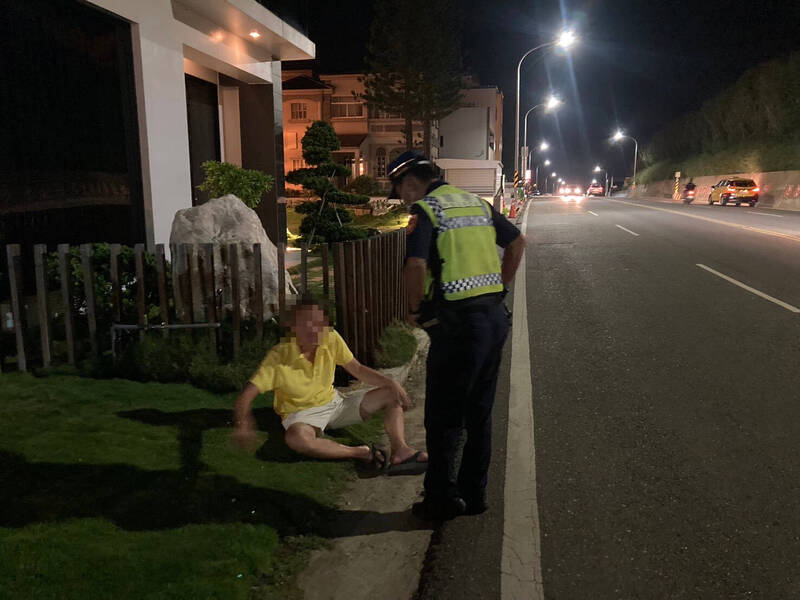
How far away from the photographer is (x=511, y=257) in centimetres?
377

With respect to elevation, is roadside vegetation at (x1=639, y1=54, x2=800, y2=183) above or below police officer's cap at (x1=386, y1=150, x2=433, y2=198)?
above

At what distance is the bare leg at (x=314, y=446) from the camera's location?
413 cm

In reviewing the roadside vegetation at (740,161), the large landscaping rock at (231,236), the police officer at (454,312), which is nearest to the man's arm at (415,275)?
the police officer at (454,312)

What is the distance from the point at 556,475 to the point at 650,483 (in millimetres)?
557

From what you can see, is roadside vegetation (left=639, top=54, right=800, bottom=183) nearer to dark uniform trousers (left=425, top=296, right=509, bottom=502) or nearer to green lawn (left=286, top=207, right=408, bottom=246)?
green lawn (left=286, top=207, right=408, bottom=246)

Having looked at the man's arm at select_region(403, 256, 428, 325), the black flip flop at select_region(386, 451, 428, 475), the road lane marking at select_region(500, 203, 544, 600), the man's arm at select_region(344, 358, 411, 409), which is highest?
the man's arm at select_region(403, 256, 428, 325)

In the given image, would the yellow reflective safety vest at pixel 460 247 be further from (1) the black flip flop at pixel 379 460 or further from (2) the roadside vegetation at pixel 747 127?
(2) the roadside vegetation at pixel 747 127

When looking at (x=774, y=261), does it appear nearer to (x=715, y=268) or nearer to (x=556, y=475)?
(x=715, y=268)

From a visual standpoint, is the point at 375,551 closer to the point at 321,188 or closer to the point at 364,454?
the point at 364,454

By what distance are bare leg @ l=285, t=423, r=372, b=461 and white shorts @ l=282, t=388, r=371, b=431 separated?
6 cm

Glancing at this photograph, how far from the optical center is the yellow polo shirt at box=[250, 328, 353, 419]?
412 cm

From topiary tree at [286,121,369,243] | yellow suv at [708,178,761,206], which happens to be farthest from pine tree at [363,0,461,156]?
topiary tree at [286,121,369,243]

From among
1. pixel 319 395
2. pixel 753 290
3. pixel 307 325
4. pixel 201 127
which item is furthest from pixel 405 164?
pixel 201 127

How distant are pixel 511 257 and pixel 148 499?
2.41 meters
